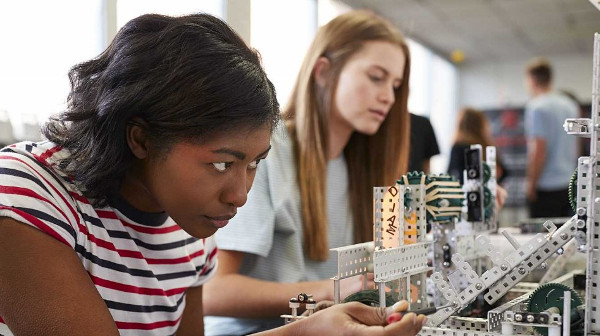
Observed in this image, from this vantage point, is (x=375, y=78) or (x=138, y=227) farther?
(x=375, y=78)

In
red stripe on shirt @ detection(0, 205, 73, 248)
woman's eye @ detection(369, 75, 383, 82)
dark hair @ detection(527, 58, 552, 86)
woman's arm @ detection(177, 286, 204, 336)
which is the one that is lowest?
woman's arm @ detection(177, 286, 204, 336)

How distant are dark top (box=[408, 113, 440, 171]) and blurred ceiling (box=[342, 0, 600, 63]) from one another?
8.52 ft

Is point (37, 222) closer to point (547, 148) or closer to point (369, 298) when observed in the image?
point (369, 298)

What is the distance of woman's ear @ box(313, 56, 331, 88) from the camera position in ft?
6.70

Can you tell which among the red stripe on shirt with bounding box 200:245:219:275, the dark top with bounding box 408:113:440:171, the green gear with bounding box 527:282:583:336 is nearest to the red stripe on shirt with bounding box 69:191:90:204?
the red stripe on shirt with bounding box 200:245:219:275

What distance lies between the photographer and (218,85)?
1.18 meters

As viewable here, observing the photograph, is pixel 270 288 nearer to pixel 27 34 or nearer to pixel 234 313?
pixel 234 313

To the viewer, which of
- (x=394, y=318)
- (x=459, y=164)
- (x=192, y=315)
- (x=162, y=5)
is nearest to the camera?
(x=394, y=318)

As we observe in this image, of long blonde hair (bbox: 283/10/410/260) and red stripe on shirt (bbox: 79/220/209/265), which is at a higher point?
long blonde hair (bbox: 283/10/410/260)

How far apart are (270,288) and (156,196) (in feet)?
2.18

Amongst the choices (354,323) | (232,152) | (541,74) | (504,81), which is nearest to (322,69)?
(232,152)

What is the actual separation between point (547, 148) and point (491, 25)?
263 centimetres

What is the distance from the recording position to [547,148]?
5582 millimetres

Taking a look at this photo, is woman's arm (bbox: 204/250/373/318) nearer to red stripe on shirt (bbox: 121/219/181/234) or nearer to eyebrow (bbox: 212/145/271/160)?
red stripe on shirt (bbox: 121/219/181/234)
